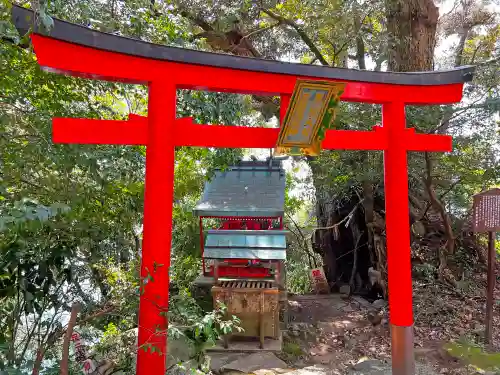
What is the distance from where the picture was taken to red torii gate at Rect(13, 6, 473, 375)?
3031mm

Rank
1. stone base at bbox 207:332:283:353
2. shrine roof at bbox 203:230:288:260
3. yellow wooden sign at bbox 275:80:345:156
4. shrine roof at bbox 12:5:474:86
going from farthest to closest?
stone base at bbox 207:332:283:353
shrine roof at bbox 203:230:288:260
yellow wooden sign at bbox 275:80:345:156
shrine roof at bbox 12:5:474:86

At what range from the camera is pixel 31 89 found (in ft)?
12.0

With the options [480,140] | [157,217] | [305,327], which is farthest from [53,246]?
[480,140]

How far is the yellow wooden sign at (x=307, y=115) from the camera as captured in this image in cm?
342

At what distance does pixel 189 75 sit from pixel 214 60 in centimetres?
25

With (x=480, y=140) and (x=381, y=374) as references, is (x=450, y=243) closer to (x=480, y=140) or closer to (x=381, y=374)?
(x=480, y=140)

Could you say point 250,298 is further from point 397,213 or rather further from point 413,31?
point 413,31

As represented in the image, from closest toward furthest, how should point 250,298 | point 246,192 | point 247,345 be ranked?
point 250,298 < point 247,345 < point 246,192

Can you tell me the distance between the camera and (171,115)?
11.0 ft

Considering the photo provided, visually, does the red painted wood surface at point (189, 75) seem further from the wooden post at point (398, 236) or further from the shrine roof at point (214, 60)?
the wooden post at point (398, 236)

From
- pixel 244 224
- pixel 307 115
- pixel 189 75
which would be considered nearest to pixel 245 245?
pixel 244 224

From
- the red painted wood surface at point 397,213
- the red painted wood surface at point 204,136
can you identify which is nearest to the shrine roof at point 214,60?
the red painted wood surface at point 397,213

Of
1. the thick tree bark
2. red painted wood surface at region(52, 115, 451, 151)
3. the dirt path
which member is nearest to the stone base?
the dirt path

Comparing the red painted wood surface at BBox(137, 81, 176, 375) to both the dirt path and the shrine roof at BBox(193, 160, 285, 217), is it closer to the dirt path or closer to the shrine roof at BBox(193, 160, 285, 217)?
the shrine roof at BBox(193, 160, 285, 217)
